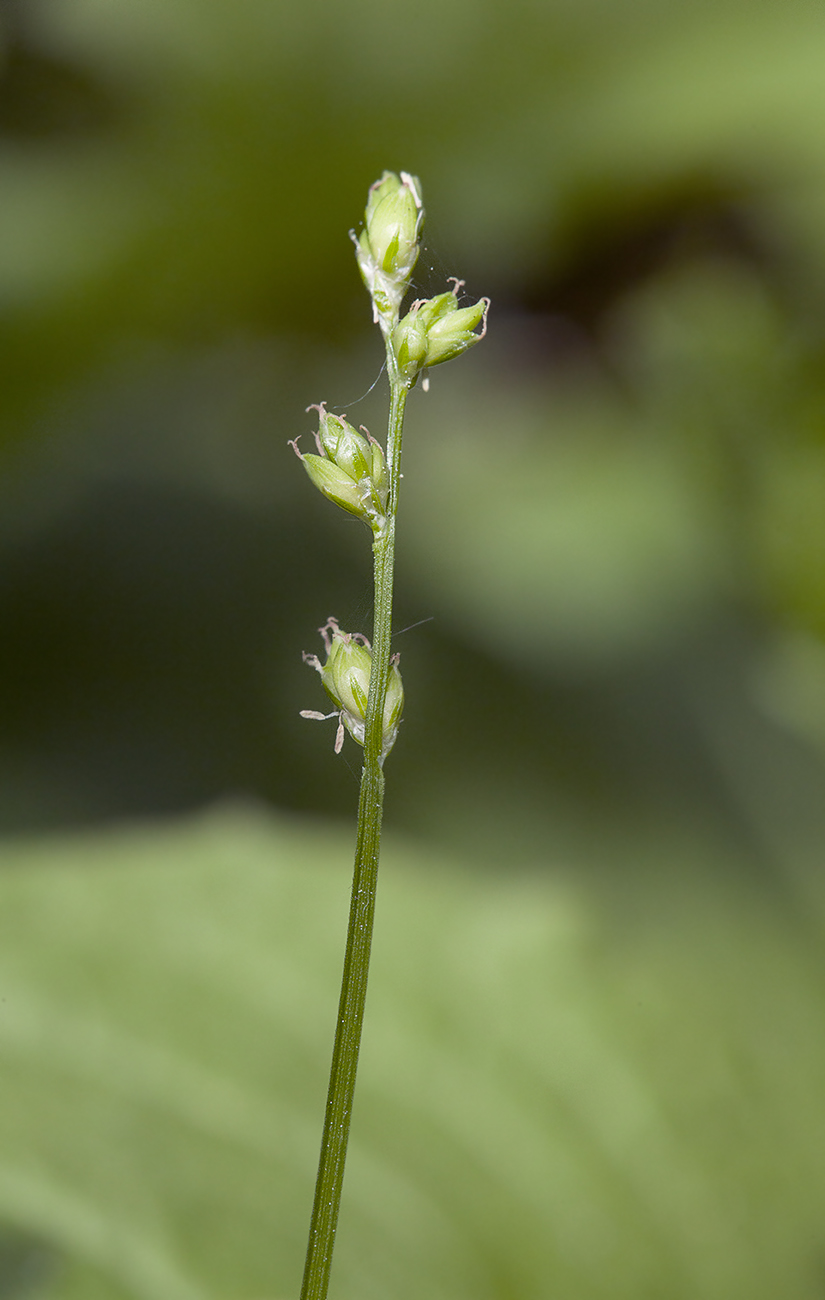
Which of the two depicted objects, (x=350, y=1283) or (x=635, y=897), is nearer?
(x=350, y=1283)

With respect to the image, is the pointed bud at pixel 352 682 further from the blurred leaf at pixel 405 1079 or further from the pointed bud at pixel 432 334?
the blurred leaf at pixel 405 1079

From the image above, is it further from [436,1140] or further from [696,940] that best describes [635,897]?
[436,1140]

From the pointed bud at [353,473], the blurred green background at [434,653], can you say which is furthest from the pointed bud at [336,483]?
the blurred green background at [434,653]

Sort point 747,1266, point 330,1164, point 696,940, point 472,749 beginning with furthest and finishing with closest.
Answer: point 472,749 < point 696,940 < point 747,1266 < point 330,1164

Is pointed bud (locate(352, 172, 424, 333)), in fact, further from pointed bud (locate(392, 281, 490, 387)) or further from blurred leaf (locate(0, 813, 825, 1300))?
blurred leaf (locate(0, 813, 825, 1300))

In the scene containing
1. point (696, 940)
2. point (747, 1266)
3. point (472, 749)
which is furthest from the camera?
point (472, 749)

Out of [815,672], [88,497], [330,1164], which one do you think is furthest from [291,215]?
[330,1164]

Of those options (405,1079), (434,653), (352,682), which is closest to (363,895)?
(352,682)
